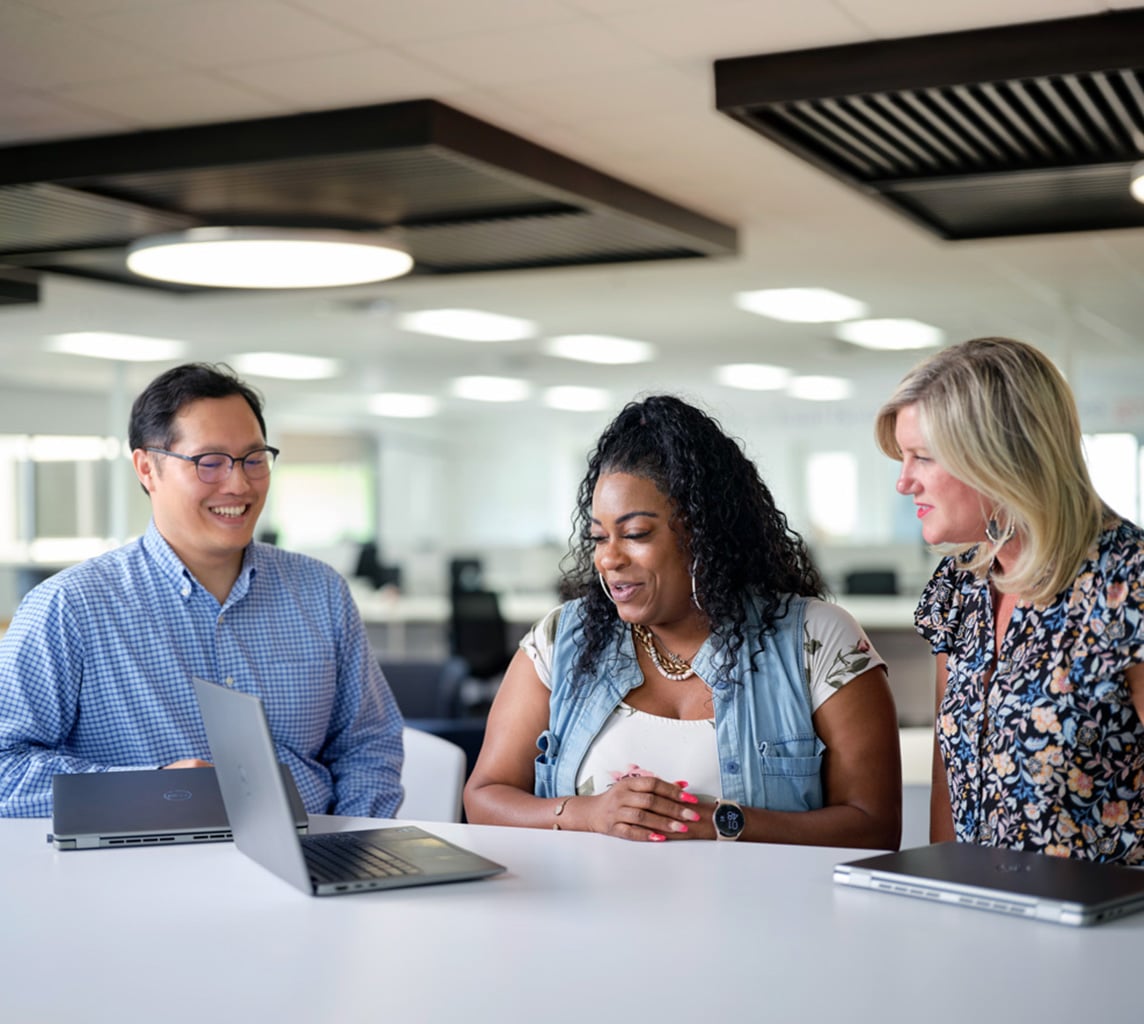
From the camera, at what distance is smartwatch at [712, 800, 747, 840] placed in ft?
7.81

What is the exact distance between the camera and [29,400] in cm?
1584

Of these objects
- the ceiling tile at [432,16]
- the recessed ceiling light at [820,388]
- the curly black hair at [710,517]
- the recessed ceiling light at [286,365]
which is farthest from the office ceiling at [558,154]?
the recessed ceiling light at [820,388]

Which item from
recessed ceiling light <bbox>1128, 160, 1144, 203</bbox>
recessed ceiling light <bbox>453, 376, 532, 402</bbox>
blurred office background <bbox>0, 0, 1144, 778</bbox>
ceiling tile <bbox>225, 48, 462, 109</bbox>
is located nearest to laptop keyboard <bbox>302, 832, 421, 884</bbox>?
blurred office background <bbox>0, 0, 1144, 778</bbox>

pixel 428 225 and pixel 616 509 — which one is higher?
pixel 428 225

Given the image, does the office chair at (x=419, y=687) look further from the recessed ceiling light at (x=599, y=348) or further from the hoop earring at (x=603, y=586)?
the recessed ceiling light at (x=599, y=348)

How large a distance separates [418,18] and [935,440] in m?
2.40

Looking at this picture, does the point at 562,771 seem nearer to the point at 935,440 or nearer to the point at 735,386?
the point at 935,440

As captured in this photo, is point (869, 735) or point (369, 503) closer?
point (869, 735)

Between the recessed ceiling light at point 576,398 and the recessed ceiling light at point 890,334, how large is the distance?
429 centimetres

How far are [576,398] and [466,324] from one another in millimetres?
6605

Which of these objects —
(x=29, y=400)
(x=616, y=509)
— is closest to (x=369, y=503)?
(x=29, y=400)

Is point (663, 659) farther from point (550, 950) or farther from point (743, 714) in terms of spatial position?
point (550, 950)

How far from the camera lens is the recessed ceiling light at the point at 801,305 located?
9.30 meters

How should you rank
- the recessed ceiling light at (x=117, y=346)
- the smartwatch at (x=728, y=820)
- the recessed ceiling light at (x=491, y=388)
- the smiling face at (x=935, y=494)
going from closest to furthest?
the smiling face at (x=935, y=494) < the smartwatch at (x=728, y=820) < the recessed ceiling light at (x=117, y=346) < the recessed ceiling light at (x=491, y=388)
